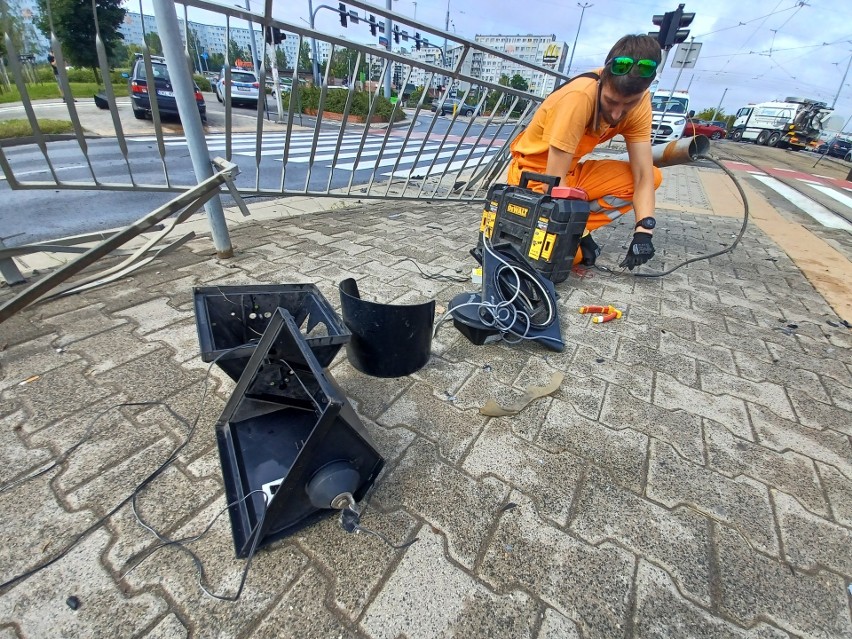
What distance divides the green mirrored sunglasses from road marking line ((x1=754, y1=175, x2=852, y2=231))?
622cm

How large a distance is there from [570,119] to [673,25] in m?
5.03

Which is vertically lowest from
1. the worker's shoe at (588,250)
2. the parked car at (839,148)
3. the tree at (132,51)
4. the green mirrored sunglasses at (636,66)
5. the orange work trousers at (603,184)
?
the worker's shoe at (588,250)

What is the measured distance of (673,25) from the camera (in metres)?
5.51

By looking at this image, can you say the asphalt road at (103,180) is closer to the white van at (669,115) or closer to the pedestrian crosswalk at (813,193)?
the pedestrian crosswalk at (813,193)

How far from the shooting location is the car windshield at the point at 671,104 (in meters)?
14.9

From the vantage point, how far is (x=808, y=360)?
2.31 metres

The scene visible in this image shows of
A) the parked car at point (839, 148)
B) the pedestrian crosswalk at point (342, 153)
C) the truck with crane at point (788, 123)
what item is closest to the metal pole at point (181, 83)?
the pedestrian crosswalk at point (342, 153)

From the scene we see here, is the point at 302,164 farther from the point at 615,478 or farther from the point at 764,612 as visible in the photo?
the point at 764,612

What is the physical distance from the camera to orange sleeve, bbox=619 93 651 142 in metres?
2.79

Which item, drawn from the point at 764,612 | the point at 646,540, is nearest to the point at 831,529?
the point at 764,612

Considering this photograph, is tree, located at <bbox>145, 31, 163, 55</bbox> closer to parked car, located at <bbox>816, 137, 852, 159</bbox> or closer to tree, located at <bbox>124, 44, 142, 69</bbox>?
tree, located at <bbox>124, 44, 142, 69</bbox>

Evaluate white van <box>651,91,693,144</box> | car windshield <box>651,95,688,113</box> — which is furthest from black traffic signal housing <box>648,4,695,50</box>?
car windshield <box>651,95,688,113</box>

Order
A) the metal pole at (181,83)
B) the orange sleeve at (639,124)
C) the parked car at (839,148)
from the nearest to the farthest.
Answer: the metal pole at (181,83) → the orange sleeve at (639,124) → the parked car at (839,148)

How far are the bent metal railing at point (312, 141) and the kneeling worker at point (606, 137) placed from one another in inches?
53.5
